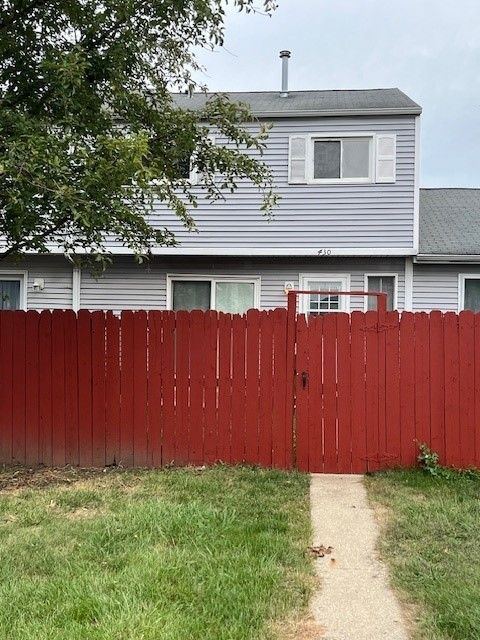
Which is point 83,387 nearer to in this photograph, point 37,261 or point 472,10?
point 37,261

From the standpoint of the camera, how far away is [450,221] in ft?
39.7

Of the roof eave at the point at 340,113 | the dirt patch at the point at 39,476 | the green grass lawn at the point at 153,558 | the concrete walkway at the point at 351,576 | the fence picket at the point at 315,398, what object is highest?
the roof eave at the point at 340,113

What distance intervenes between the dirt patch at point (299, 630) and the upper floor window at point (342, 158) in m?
9.04

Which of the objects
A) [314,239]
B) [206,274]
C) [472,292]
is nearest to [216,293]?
[206,274]

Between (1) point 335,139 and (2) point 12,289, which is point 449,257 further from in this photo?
(2) point 12,289

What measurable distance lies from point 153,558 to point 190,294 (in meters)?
8.25

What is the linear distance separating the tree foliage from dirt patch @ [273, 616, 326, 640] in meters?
3.03

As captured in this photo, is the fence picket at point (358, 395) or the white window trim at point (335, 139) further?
the white window trim at point (335, 139)

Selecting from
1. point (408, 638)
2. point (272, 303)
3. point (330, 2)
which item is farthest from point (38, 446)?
point (330, 2)

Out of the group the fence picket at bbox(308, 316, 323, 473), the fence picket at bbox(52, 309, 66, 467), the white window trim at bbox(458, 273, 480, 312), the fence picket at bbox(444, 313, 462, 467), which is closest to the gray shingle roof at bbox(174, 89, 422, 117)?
the white window trim at bbox(458, 273, 480, 312)

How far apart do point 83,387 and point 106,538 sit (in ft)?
7.99

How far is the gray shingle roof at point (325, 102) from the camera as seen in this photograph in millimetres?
10680

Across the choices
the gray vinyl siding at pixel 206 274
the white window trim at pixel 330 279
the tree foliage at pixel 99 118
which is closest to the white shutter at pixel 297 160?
the gray vinyl siding at pixel 206 274

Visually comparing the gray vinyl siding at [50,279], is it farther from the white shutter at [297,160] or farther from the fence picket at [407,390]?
the fence picket at [407,390]
